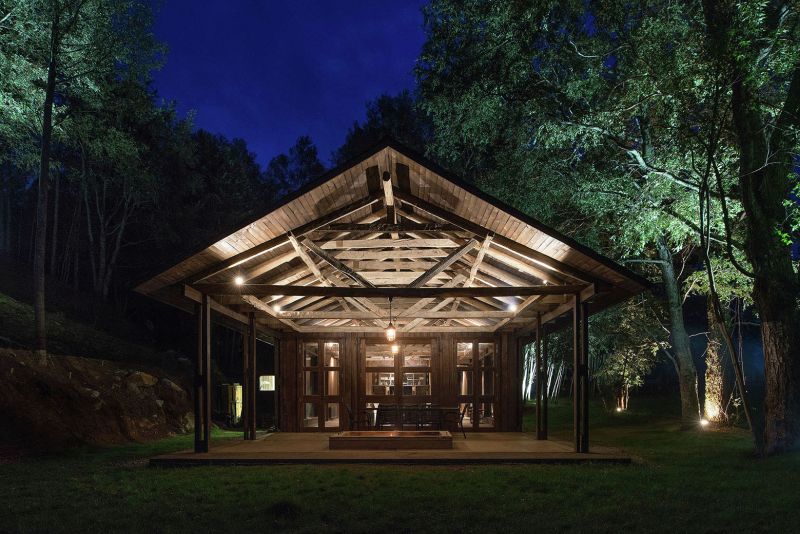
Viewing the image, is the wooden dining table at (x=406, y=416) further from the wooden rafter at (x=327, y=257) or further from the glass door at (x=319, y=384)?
the wooden rafter at (x=327, y=257)

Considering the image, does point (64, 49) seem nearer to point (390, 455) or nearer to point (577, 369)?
point (390, 455)

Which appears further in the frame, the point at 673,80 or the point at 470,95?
the point at 470,95

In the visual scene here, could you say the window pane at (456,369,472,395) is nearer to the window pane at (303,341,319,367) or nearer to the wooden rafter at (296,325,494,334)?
the wooden rafter at (296,325,494,334)

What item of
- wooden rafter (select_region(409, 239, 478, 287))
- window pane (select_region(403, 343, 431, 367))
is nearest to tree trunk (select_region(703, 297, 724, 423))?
window pane (select_region(403, 343, 431, 367))

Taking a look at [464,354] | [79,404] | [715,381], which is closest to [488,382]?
[464,354]

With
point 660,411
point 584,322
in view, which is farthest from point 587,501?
point 660,411

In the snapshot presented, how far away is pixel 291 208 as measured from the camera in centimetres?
838

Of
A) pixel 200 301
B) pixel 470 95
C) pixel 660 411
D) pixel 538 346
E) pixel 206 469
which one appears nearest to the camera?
pixel 206 469

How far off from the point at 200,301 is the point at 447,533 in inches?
232

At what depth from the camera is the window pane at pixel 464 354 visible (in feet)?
49.5

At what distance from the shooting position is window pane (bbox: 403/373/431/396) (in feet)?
47.3

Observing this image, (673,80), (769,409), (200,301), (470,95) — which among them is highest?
(470,95)

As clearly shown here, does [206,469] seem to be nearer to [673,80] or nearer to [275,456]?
[275,456]

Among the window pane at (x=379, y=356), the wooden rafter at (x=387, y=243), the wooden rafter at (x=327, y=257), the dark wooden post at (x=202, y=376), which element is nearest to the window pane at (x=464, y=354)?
the window pane at (x=379, y=356)
